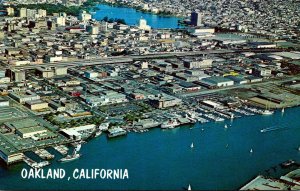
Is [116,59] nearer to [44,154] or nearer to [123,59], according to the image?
[123,59]

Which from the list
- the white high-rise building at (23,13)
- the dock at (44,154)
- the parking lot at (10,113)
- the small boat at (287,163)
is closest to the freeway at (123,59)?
the parking lot at (10,113)

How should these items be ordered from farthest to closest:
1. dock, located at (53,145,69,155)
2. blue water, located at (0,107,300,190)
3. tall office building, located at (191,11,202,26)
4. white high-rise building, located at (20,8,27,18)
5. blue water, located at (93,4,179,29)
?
1. blue water, located at (93,4,179,29)
2. tall office building, located at (191,11,202,26)
3. white high-rise building, located at (20,8,27,18)
4. dock, located at (53,145,69,155)
5. blue water, located at (0,107,300,190)

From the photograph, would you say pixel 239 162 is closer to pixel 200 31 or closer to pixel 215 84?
pixel 215 84

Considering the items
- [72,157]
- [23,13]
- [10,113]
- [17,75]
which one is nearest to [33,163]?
[72,157]

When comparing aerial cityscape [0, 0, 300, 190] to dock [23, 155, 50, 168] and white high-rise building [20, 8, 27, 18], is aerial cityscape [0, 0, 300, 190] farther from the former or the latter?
white high-rise building [20, 8, 27, 18]

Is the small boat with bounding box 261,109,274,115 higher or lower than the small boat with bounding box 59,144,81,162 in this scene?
higher

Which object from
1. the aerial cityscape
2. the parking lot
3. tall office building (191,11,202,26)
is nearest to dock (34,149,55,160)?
the aerial cityscape

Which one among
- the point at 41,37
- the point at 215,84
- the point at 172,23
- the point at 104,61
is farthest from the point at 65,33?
the point at 215,84

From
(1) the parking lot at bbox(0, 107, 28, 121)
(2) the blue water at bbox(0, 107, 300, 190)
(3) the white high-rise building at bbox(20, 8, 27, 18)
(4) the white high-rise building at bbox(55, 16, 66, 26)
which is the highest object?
(3) the white high-rise building at bbox(20, 8, 27, 18)

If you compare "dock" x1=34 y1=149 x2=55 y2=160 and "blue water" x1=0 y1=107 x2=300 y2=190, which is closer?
"blue water" x1=0 y1=107 x2=300 y2=190
